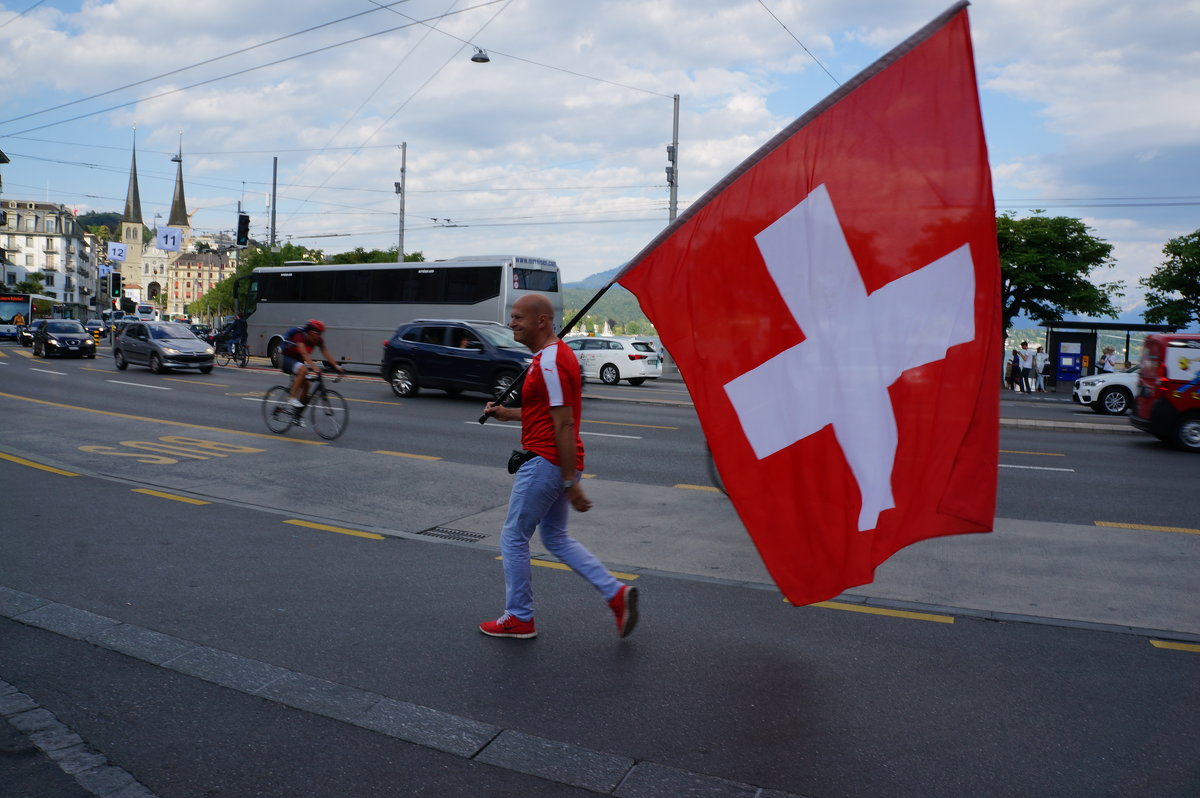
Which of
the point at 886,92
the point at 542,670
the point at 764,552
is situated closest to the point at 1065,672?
the point at 764,552

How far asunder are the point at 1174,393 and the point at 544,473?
13.3m

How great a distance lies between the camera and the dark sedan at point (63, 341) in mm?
34188

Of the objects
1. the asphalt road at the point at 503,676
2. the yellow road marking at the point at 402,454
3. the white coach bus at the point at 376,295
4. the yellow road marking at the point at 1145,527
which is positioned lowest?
the asphalt road at the point at 503,676

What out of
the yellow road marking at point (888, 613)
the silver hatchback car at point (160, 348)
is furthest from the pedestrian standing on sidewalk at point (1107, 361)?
the yellow road marking at point (888, 613)

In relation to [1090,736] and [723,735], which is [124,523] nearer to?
[723,735]

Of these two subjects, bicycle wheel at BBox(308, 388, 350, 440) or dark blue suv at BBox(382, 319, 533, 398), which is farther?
dark blue suv at BBox(382, 319, 533, 398)

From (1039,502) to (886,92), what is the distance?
663 centimetres

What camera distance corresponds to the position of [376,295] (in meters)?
31.1

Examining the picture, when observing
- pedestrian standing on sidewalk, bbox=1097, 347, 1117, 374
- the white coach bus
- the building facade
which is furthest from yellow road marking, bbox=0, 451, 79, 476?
the building facade

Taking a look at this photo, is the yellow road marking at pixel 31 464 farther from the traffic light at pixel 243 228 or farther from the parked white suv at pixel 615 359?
the traffic light at pixel 243 228

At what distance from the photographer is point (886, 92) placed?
382 cm

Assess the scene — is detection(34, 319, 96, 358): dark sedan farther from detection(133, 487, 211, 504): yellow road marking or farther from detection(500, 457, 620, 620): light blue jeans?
detection(500, 457, 620, 620): light blue jeans

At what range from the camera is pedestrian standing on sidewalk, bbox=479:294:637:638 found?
4.41 m

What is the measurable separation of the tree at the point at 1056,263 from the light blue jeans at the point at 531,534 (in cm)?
5663
